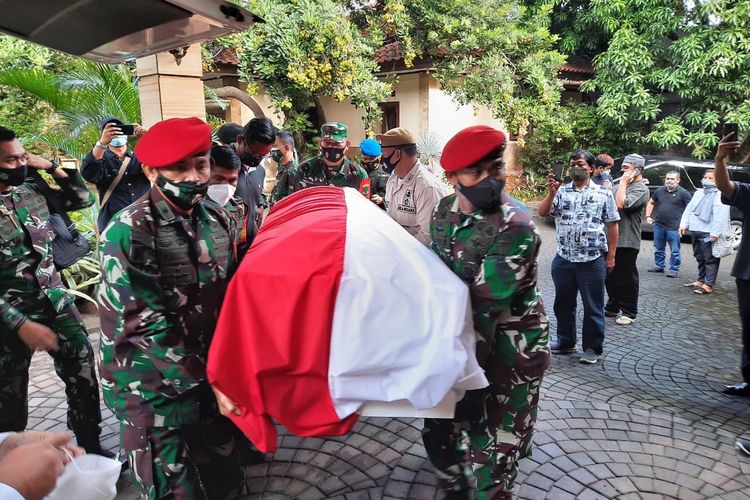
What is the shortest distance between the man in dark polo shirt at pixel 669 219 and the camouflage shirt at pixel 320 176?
5617 mm

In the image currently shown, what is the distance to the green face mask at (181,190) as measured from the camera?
204 cm

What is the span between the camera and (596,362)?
4.42m

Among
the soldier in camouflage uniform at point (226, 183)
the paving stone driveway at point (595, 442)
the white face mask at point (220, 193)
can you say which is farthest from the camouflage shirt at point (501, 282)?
the white face mask at point (220, 193)

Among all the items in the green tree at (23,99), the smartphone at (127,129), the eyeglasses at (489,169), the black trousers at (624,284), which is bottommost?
the black trousers at (624,284)

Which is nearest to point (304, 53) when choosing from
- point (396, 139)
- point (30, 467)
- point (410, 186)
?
point (396, 139)

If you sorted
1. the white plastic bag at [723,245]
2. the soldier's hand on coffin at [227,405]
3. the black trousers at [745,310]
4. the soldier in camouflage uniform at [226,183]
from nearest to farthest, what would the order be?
the soldier's hand on coffin at [227,405] < the soldier in camouflage uniform at [226,183] < the black trousers at [745,310] < the white plastic bag at [723,245]

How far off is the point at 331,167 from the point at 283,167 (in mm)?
791

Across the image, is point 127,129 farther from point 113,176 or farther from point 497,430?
point 497,430

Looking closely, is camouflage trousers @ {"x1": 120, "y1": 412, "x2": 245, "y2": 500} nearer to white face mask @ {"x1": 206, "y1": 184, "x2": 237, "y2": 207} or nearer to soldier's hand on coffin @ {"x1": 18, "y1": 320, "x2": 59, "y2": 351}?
soldier's hand on coffin @ {"x1": 18, "y1": 320, "x2": 59, "y2": 351}

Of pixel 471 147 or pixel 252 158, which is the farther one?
pixel 252 158

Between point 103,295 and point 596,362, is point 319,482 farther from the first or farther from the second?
point 596,362

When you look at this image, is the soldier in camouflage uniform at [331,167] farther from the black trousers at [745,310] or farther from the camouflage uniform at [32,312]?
the black trousers at [745,310]

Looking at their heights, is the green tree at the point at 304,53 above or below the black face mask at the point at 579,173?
above

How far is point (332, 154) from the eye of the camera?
4.21 metres
